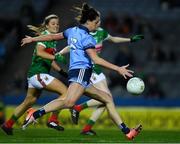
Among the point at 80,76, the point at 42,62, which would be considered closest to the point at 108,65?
the point at 80,76

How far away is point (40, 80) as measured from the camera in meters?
16.3

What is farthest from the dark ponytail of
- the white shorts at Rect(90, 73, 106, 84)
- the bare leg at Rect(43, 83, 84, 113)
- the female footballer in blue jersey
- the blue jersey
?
the white shorts at Rect(90, 73, 106, 84)

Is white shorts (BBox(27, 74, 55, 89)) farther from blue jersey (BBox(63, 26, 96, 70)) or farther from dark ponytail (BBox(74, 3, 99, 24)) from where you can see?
dark ponytail (BBox(74, 3, 99, 24))

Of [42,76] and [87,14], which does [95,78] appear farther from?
[87,14]

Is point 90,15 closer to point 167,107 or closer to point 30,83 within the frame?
point 30,83

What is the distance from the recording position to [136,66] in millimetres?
→ 27531

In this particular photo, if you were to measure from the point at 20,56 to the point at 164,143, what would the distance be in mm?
16250

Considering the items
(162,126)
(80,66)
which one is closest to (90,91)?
(80,66)

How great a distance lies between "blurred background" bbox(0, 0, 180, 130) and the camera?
80.8ft

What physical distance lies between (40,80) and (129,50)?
1208cm

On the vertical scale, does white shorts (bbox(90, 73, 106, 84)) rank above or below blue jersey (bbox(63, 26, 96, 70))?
below

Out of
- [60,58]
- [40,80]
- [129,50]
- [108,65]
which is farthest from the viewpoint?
[129,50]

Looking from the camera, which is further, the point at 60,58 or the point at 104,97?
the point at 60,58

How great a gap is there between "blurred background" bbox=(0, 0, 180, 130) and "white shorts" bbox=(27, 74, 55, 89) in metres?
8.21
